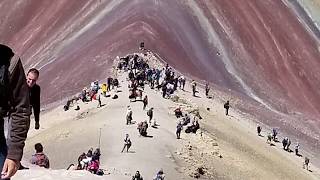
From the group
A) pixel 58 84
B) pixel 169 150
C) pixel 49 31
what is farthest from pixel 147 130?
pixel 49 31

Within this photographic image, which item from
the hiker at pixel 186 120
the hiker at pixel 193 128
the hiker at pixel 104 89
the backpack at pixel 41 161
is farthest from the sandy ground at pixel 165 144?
the backpack at pixel 41 161

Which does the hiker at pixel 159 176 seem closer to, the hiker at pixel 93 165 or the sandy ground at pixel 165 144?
the sandy ground at pixel 165 144

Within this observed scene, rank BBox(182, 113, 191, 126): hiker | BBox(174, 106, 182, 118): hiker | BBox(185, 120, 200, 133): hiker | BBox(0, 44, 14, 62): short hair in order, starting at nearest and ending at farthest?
BBox(0, 44, 14, 62): short hair → BBox(185, 120, 200, 133): hiker → BBox(182, 113, 191, 126): hiker → BBox(174, 106, 182, 118): hiker

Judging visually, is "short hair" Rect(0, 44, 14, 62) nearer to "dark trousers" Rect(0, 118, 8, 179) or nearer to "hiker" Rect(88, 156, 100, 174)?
"dark trousers" Rect(0, 118, 8, 179)

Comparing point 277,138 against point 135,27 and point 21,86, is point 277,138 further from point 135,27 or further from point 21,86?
point 21,86

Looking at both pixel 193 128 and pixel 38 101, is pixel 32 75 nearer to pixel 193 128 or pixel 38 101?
pixel 38 101

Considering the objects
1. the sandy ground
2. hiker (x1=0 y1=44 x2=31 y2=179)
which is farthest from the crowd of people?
the sandy ground
